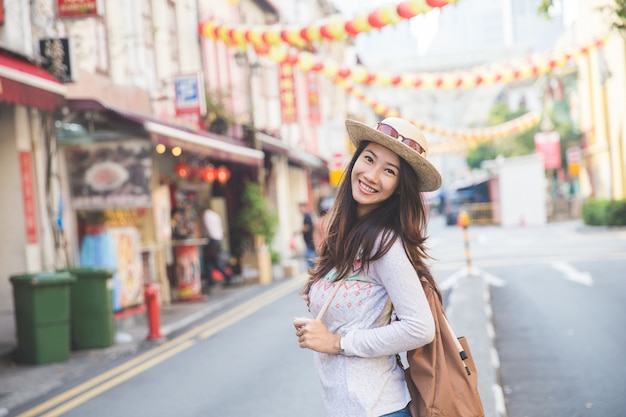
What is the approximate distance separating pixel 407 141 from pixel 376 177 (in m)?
0.17

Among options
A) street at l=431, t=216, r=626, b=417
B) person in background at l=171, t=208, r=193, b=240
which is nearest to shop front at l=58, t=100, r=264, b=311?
person in background at l=171, t=208, r=193, b=240

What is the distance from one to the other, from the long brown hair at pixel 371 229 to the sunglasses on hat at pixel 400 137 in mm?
78

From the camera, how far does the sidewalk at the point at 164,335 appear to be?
6855 mm

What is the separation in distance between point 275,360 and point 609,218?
82.0 feet

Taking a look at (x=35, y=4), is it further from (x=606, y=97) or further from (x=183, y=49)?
(x=606, y=97)

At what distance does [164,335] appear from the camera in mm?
12000

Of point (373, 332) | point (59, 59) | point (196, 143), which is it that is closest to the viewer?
point (373, 332)

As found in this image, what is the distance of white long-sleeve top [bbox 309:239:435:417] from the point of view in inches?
105

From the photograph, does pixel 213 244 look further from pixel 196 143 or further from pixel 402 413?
pixel 402 413

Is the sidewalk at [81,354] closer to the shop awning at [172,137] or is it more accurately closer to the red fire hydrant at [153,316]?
the red fire hydrant at [153,316]

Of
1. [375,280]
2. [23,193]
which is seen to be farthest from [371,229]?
[23,193]

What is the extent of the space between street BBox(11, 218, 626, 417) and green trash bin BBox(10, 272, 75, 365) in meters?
0.79

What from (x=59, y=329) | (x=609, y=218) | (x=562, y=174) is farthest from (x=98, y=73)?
(x=562, y=174)

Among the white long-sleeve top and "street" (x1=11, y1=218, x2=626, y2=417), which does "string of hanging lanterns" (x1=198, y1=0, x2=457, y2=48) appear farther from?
the white long-sleeve top
